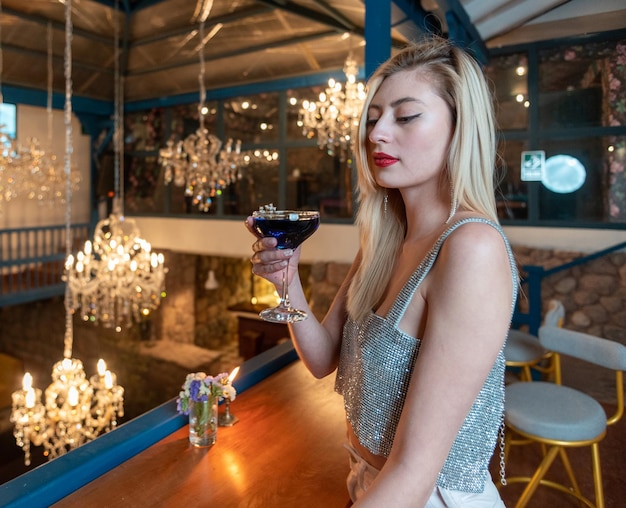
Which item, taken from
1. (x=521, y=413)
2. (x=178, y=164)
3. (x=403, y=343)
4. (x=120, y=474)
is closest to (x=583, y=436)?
(x=521, y=413)

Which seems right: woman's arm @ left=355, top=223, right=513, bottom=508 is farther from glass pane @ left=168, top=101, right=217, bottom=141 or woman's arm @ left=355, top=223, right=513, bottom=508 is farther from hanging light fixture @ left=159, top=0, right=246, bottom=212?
glass pane @ left=168, top=101, right=217, bottom=141

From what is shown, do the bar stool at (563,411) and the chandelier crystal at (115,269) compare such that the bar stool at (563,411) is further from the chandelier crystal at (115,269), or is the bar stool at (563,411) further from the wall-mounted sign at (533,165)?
the chandelier crystal at (115,269)

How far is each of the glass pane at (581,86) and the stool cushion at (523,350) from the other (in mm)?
2883

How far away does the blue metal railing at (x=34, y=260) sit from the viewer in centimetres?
714

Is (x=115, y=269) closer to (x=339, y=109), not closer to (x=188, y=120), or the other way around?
(x=339, y=109)

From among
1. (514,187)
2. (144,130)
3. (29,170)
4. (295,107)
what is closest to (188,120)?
(144,130)

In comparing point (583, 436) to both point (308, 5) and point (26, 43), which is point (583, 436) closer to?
A: point (308, 5)

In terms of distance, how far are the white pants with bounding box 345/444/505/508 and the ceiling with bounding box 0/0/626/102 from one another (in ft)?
10.6

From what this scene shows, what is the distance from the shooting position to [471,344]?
2.57ft

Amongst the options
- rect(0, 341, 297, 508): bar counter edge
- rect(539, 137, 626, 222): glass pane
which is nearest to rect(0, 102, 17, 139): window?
rect(539, 137, 626, 222): glass pane

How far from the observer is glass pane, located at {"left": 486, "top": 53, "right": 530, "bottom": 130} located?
5.13m

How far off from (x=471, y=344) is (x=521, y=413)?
1.35m

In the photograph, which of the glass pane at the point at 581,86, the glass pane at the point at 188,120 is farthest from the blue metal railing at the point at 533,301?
the glass pane at the point at 188,120

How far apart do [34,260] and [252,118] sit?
383 centimetres
